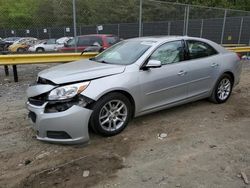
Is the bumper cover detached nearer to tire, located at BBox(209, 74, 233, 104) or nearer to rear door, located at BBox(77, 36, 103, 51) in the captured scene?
tire, located at BBox(209, 74, 233, 104)

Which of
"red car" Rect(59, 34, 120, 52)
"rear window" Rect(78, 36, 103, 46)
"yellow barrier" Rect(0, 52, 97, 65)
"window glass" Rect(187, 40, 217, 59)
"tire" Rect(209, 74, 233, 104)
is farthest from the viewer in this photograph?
"rear window" Rect(78, 36, 103, 46)

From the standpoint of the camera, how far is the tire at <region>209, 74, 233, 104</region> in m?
6.45

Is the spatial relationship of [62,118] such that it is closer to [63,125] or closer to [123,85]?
[63,125]

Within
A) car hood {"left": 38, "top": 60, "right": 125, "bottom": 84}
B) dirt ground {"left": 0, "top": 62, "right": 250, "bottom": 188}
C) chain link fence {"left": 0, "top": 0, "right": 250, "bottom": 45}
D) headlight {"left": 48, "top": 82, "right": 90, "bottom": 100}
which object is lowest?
dirt ground {"left": 0, "top": 62, "right": 250, "bottom": 188}

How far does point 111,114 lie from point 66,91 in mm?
823

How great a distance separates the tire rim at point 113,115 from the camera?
460cm

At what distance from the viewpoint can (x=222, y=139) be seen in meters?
4.70

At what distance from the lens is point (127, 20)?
42.9 feet

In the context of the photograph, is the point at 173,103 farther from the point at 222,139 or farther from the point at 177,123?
the point at 222,139

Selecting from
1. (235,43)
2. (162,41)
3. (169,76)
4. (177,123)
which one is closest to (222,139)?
(177,123)

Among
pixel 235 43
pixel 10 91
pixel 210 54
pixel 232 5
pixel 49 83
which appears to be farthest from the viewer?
pixel 232 5

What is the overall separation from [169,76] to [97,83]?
1.49m

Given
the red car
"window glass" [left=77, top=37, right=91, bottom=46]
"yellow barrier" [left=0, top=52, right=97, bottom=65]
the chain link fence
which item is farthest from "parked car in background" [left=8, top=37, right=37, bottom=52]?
"yellow barrier" [left=0, top=52, right=97, bottom=65]

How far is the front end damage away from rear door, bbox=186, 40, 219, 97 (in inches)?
92.8
